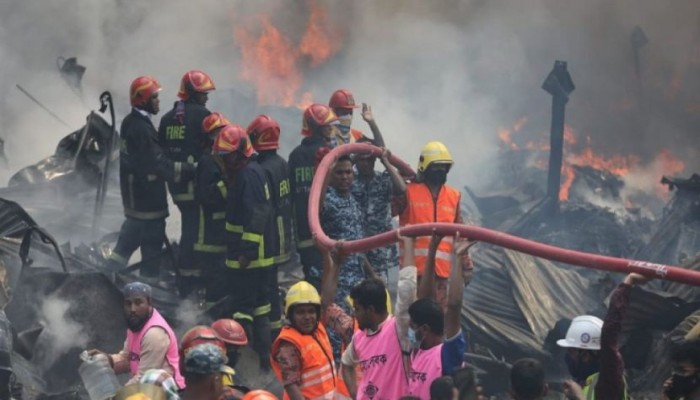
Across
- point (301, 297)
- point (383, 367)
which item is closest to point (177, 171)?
point (301, 297)

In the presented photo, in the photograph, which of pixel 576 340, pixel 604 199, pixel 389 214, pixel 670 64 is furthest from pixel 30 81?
pixel 576 340

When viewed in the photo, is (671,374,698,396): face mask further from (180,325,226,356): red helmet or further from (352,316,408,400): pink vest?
(180,325,226,356): red helmet

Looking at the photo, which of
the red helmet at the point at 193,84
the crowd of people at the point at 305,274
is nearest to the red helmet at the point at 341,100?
the crowd of people at the point at 305,274

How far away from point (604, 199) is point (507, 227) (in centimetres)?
302

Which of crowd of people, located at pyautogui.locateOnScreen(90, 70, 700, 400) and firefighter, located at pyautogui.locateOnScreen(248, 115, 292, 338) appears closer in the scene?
crowd of people, located at pyautogui.locateOnScreen(90, 70, 700, 400)

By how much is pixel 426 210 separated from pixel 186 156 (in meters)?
2.47

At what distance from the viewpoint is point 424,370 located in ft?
19.3

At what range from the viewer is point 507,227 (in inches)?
598

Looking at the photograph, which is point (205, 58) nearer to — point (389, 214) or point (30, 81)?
point (30, 81)

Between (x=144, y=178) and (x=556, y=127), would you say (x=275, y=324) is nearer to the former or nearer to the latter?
(x=144, y=178)

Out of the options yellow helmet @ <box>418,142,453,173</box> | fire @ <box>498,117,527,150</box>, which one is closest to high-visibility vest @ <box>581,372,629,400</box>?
yellow helmet @ <box>418,142,453,173</box>

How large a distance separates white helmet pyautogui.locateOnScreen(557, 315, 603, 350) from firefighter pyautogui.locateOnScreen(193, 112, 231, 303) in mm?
4048

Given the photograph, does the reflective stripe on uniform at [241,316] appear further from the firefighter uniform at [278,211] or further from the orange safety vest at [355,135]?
the orange safety vest at [355,135]

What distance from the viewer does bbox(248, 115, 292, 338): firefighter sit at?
369 inches
